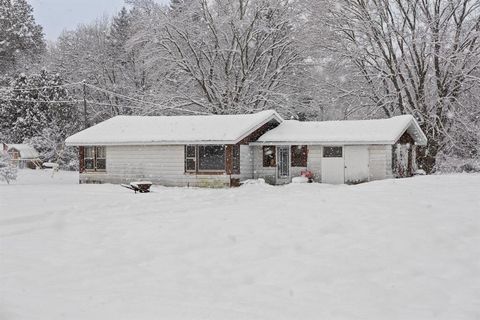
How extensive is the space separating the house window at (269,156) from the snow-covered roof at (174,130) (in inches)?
58.3

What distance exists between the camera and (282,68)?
129 ft

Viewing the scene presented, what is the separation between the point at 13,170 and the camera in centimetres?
2828

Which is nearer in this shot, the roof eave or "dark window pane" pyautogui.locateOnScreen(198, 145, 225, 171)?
the roof eave

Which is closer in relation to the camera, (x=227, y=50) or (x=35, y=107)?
(x=227, y=50)

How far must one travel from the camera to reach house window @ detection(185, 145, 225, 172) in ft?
88.6

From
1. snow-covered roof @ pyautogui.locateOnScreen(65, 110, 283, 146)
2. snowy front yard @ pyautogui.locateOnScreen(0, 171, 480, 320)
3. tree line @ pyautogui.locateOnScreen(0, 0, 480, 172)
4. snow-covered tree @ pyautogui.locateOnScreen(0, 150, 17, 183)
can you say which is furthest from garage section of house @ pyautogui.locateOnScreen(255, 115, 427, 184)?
snow-covered tree @ pyautogui.locateOnScreen(0, 150, 17, 183)

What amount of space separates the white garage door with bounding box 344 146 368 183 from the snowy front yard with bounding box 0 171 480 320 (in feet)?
38.0

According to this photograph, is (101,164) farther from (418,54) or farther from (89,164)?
(418,54)

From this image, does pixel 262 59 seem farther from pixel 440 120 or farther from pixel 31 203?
pixel 31 203

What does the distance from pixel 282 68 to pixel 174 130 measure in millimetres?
13849

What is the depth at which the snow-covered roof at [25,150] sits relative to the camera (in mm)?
43156

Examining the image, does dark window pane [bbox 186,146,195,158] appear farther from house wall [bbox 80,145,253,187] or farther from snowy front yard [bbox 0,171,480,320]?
snowy front yard [bbox 0,171,480,320]

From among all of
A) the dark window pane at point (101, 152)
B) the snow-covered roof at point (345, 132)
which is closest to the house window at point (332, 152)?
the snow-covered roof at point (345, 132)

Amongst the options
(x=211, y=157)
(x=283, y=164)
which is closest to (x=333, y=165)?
(x=283, y=164)
